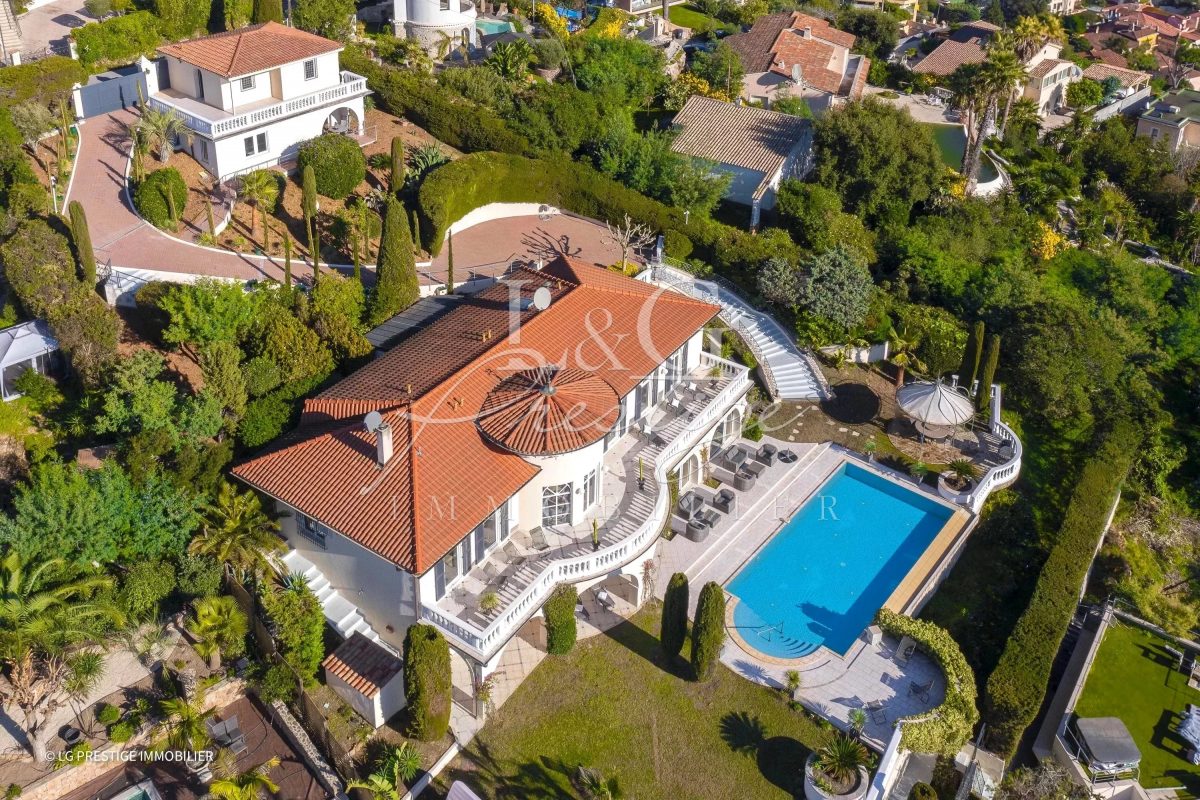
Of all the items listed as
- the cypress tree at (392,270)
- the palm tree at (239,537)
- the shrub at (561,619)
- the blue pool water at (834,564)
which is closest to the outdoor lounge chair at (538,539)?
the shrub at (561,619)

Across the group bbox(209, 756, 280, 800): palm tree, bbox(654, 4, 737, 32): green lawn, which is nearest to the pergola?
bbox(209, 756, 280, 800): palm tree

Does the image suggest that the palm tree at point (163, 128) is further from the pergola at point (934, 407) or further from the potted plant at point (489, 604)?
the pergola at point (934, 407)

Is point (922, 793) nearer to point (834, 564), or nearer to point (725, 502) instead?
point (834, 564)

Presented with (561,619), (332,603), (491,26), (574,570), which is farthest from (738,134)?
(332,603)

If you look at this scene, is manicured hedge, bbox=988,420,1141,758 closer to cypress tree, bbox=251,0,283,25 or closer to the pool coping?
the pool coping

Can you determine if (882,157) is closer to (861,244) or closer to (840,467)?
(861,244)
